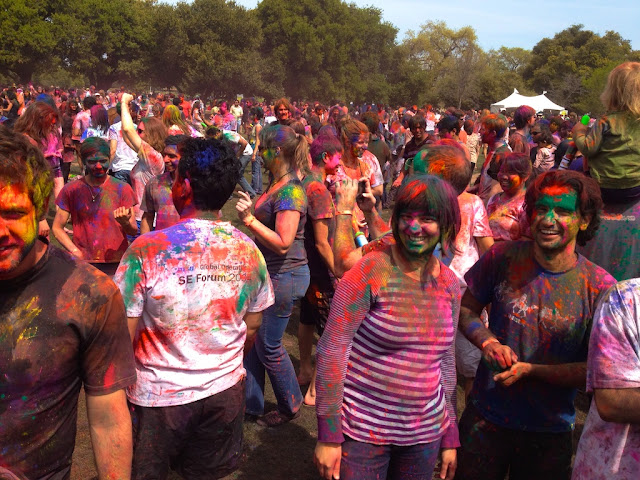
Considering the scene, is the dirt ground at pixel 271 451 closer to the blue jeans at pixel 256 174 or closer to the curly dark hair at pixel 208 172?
the curly dark hair at pixel 208 172

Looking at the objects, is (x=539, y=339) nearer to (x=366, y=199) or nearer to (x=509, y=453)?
(x=509, y=453)

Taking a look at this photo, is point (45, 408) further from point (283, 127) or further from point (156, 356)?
point (283, 127)

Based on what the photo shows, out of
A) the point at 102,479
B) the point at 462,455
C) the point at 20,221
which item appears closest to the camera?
the point at 20,221

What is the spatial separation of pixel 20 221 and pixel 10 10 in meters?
66.4

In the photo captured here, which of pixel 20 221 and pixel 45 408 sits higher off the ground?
pixel 20 221

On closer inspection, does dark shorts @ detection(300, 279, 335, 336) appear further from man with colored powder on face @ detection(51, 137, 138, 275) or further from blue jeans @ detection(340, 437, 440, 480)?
blue jeans @ detection(340, 437, 440, 480)

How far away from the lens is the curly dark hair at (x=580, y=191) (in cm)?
263

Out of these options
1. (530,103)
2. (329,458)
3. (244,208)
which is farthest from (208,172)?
(530,103)

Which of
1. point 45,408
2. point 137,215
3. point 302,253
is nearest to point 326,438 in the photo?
point 45,408

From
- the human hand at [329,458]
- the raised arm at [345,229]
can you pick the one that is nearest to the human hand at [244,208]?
the raised arm at [345,229]

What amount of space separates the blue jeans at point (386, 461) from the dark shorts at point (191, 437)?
24.4 inches

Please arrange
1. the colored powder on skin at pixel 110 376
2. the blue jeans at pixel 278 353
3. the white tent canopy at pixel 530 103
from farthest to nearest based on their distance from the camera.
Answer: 1. the white tent canopy at pixel 530 103
2. the blue jeans at pixel 278 353
3. the colored powder on skin at pixel 110 376

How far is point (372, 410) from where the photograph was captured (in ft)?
7.97

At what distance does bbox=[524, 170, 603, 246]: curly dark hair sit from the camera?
263cm
